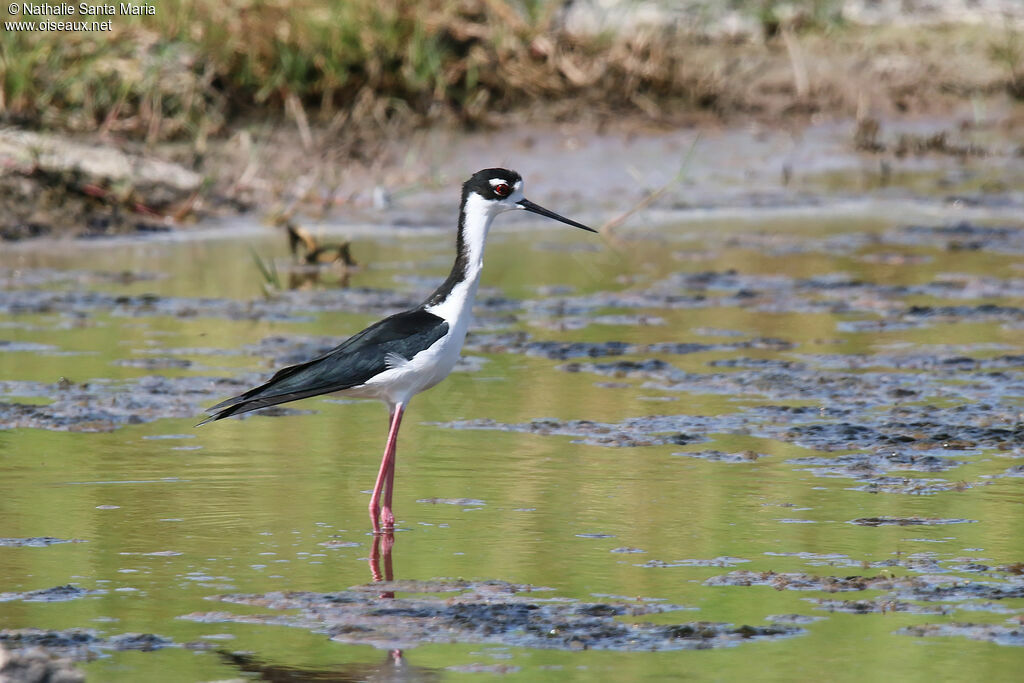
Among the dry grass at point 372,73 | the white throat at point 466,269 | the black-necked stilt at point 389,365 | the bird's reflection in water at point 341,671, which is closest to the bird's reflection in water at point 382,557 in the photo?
the black-necked stilt at point 389,365

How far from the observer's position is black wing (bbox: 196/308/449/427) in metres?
5.46

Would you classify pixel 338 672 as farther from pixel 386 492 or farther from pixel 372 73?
pixel 372 73

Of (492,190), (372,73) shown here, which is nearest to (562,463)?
(492,190)

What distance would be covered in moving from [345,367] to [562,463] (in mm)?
841

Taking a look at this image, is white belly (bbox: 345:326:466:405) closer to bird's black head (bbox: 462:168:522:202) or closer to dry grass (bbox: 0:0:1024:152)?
bird's black head (bbox: 462:168:522:202)

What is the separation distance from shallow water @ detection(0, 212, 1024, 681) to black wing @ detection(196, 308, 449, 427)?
0.32m

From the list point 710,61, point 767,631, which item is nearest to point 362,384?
point 767,631

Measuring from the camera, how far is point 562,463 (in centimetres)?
592

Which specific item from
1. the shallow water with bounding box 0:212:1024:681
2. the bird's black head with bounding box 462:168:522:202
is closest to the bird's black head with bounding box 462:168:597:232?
the bird's black head with bounding box 462:168:522:202

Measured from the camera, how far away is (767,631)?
13.5ft

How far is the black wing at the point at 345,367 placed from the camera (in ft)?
17.9

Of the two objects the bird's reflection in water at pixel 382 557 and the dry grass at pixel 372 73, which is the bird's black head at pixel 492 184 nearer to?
the bird's reflection in water at pixel 382 557

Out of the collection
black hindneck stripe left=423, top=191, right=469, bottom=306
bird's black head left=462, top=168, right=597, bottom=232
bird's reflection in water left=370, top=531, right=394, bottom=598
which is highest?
bird's black head left=462, top=168, right=597, bottom=232

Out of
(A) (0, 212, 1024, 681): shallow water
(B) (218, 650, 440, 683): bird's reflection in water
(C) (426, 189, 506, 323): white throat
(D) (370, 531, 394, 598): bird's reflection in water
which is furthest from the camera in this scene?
(C) (426, 189, 506, 323): white throat
